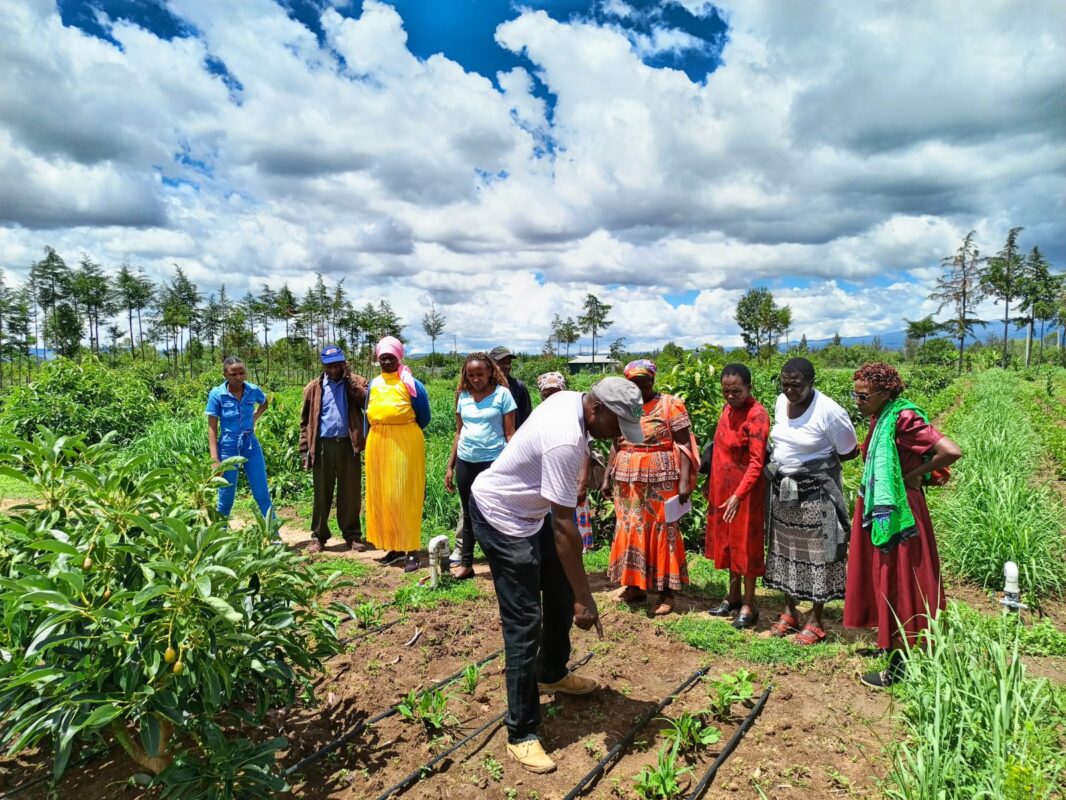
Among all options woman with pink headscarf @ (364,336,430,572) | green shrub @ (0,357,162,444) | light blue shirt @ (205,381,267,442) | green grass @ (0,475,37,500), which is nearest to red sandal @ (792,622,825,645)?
woman with pink headscarf @ (364,336,430,572)

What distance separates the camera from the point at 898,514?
283cm

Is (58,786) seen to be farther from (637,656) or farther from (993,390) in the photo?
(993,390)

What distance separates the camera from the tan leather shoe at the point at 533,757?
2381 millimetres

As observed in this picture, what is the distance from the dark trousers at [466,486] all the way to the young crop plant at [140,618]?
6.93 ft

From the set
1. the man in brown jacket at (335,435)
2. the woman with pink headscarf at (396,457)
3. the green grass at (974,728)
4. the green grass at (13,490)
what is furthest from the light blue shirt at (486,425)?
the green grass at (13,490)

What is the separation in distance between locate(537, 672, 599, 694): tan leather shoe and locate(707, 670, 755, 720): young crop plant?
546 mm

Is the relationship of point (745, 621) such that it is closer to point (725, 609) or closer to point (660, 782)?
point (725, 609)

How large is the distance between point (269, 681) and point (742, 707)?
2063 mm

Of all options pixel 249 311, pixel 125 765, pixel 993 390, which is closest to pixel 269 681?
pixel 125 765

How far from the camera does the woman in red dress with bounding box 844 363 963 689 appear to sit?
283 centimetres

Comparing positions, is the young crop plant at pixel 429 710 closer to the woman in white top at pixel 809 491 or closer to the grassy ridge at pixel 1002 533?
the woman in white top at pixel 809 491

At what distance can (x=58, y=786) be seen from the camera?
233 centimetres

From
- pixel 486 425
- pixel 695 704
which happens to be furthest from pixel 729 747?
pixel 486 425

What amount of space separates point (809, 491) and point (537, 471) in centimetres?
178
